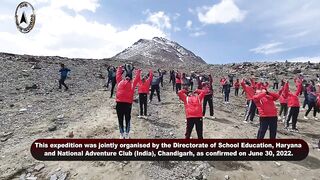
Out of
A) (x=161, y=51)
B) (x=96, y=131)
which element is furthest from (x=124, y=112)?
(x=161, y=51)

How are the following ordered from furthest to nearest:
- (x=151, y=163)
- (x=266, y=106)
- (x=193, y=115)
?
(x=266, y=106)
(x=193, y=115)
(x=151, y=163)

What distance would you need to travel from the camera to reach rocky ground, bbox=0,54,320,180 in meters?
11.3

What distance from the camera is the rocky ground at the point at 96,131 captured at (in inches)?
446

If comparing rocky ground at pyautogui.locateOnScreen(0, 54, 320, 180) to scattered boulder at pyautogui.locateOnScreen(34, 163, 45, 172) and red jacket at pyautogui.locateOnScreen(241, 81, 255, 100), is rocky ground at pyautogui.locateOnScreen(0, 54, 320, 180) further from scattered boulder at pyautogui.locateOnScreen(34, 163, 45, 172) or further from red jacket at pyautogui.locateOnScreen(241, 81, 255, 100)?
red jacket at pyautogui.locateOnScreen(241, 81, 255, 100)

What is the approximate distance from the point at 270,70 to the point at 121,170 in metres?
54.0

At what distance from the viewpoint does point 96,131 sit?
47.3ft

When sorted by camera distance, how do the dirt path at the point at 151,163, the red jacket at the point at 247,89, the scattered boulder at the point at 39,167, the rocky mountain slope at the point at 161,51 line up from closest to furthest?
the dirt path at the point at 151,163
the scattered boulder at the point at 39,167
the red jacket at the point at 247,89
the rocky mountain slope at the point at 161,51

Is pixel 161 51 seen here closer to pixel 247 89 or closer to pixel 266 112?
pixel 247 89

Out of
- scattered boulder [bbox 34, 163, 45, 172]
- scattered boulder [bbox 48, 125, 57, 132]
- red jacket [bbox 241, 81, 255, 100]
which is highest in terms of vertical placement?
red jacket [bbox 241, 81, 255, 100]

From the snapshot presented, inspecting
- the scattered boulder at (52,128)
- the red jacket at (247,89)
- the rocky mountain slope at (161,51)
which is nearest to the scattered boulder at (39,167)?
the scattered boulder at (52,128)

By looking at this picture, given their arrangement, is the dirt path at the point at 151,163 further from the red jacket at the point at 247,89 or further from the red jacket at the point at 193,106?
the red jacket at the point at 247,89

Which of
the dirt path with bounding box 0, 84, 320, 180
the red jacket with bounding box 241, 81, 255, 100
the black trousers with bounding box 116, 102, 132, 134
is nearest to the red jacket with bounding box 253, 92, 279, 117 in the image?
the red jacket with bounding box 241, 81, 255, 100

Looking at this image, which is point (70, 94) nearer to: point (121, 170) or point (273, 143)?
point (121, 170)

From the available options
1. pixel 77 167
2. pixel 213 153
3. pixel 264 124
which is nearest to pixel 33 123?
pixel 77 167
